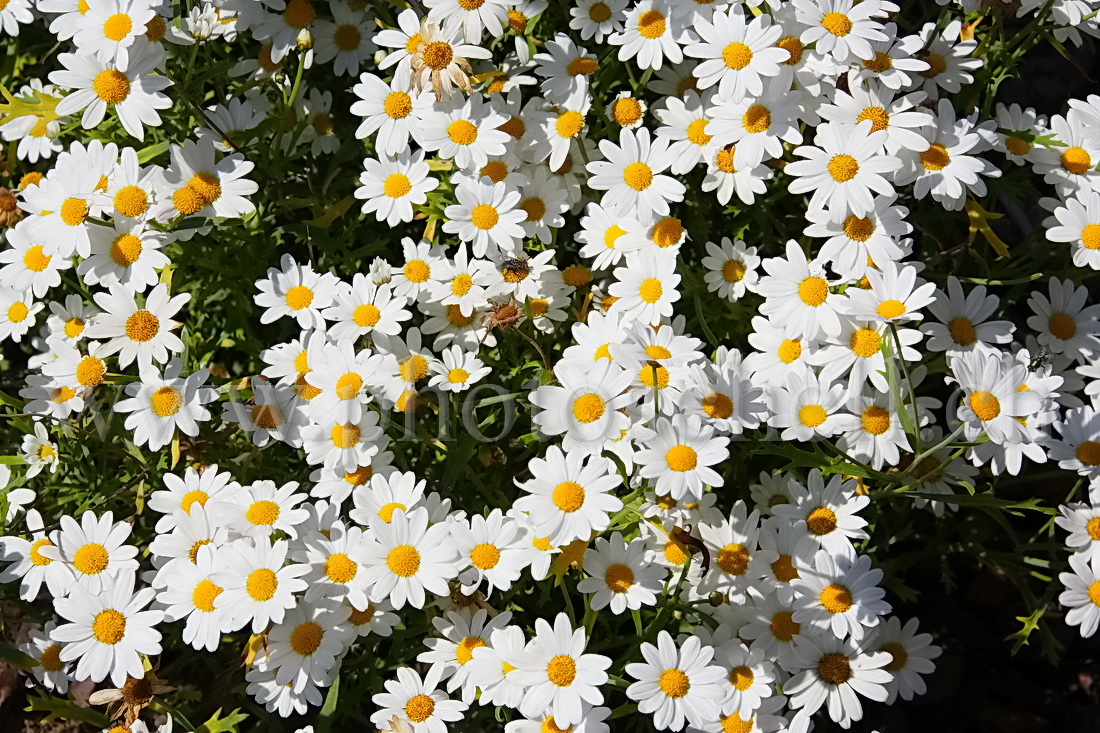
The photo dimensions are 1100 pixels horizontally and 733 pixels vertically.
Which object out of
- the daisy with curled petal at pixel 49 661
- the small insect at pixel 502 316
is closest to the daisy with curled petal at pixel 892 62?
the small insect at pixel 502 316

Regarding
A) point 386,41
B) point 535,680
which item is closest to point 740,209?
point 386,41

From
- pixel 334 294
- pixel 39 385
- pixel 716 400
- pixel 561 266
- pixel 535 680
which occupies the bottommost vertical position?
pixel 535 680

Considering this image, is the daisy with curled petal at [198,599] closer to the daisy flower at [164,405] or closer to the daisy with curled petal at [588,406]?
the daisy flower at [164,405]

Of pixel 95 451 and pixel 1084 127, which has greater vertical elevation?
pixel 1084 127

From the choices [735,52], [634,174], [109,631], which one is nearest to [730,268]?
[634,174]

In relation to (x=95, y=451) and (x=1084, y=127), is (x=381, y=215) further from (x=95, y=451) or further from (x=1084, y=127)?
(x=1084, y=127)

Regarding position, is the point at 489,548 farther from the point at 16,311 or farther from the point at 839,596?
the point at 16,311

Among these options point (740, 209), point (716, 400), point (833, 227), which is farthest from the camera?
point (740, 209)
